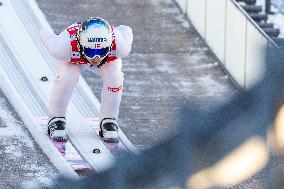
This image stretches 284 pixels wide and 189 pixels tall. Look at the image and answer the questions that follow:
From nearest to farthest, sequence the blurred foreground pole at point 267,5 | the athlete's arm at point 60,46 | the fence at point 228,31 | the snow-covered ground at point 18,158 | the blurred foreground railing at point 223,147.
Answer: the blurred foreground railing at point 223,147
the snow-covered ground at point 18,158
the athlete's arm at point 60,46
the fence at point 228,31
the blurred foreground pole at point 267,5

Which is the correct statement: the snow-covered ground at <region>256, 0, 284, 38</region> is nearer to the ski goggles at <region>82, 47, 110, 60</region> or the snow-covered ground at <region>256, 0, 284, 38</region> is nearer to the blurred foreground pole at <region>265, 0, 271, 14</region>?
the blurred foreground pole at <region>265, 0, 271, 14</region>

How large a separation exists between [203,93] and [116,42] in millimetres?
2428

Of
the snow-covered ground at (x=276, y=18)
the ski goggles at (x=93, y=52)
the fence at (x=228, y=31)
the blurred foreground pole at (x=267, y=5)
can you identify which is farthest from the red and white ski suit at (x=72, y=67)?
the snow-covered ground at (x=276, y=18)

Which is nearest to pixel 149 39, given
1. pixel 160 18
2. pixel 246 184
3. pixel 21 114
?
pixel 160 18

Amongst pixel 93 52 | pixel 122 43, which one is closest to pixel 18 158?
pixel 93 52

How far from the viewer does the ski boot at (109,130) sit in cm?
1021

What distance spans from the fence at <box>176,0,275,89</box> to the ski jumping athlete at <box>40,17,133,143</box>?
2001mm

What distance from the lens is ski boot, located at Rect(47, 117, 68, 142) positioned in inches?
397

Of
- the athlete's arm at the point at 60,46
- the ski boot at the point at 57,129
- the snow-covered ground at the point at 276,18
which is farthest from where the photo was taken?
the snow-covered ground at the point at 276,18

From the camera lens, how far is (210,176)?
5.07m

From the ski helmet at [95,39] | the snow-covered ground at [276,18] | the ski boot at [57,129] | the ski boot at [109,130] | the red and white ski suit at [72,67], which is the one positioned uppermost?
the ski helmet at [95,39]

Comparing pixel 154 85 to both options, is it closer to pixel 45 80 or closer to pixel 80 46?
pixel 45 80

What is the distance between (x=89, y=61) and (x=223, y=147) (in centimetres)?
488

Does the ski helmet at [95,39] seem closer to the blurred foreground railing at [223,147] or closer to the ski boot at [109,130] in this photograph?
the ski boot at [109,130]
